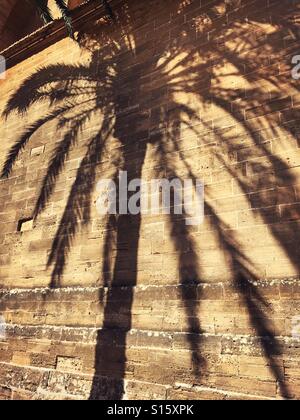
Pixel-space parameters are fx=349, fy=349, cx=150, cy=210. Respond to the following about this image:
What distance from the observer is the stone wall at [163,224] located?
5.17m

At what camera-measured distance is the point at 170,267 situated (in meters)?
6.03

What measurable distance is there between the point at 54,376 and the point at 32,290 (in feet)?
6.20

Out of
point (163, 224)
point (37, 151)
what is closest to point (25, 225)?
point (37, 151)

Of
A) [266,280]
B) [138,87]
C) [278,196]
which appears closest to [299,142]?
[278,196]

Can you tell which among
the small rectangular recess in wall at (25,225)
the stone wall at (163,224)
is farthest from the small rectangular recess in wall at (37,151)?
the small rectangular recess in wall at (25,225)

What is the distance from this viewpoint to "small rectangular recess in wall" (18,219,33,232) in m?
8.32

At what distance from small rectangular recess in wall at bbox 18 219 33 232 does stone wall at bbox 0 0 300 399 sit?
1.3 inches

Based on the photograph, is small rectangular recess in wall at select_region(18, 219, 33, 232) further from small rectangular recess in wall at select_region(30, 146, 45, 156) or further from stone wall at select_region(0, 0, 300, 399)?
small rectangular recess in wall at select_region(30, 146, 45, 156)

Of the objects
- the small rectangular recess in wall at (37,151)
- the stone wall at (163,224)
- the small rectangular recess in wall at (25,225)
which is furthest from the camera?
the small rectangular recess in wall at (37,151)

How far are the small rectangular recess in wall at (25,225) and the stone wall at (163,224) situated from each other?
1.3 inches

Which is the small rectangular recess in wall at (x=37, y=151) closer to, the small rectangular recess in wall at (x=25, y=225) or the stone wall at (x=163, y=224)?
the stone wall at (x=163, y=224)

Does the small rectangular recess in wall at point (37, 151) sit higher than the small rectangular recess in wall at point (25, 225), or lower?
higher

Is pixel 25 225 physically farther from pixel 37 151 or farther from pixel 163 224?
pixel 163 224

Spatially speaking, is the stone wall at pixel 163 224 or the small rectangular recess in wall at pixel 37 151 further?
the small rectangular recess in wall at pixel 37 151
